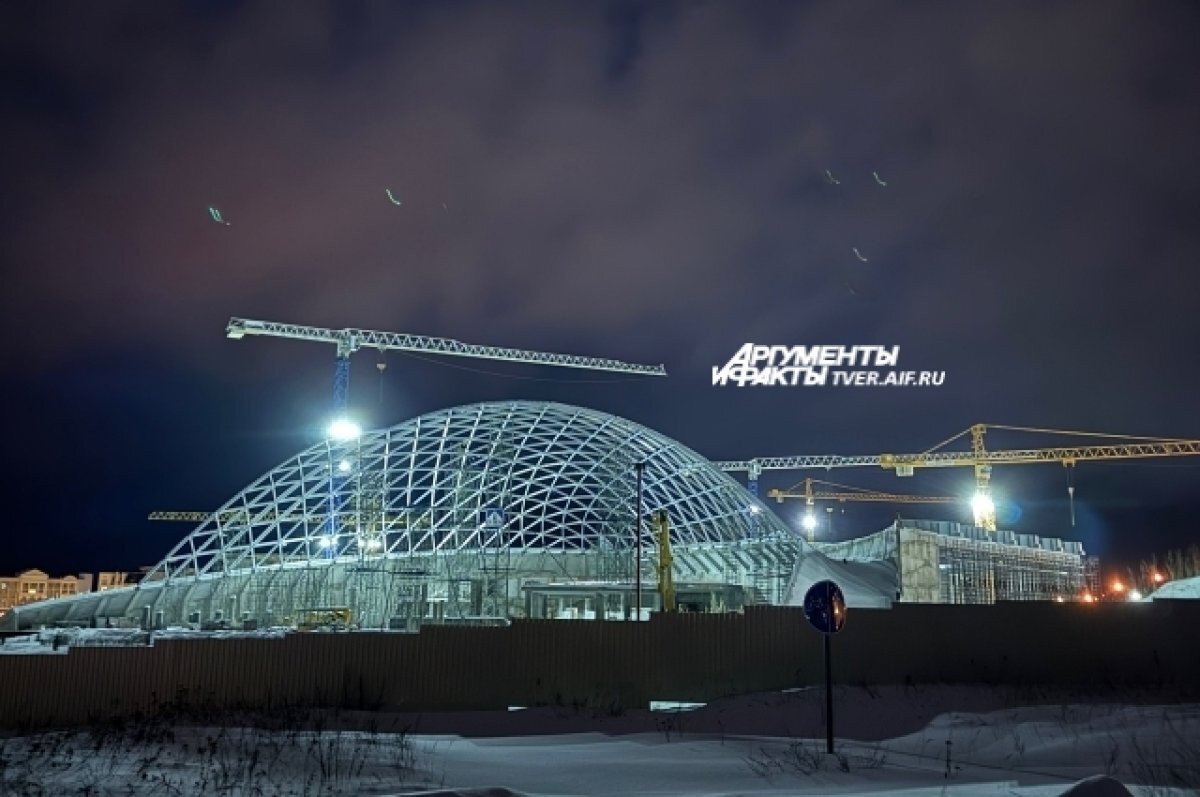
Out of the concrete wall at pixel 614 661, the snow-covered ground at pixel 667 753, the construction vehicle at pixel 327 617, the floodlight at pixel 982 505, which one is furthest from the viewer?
the floodlight at pixel 982 505

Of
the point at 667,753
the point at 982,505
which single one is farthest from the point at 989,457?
the point at 667,753

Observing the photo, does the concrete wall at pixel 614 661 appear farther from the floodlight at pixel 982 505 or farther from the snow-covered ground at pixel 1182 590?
the floodlight at pixel 982 505

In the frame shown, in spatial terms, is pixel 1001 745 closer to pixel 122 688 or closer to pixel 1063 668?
pixel 1063 668

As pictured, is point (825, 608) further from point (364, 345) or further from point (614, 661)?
point (364, 345)

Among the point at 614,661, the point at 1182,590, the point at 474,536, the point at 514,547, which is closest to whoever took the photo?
the point at 614,661

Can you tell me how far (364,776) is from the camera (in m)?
12.6

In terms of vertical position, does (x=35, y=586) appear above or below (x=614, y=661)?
above

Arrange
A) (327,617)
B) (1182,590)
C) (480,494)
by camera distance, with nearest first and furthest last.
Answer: (327,617) < (1182,590) < (480,494)

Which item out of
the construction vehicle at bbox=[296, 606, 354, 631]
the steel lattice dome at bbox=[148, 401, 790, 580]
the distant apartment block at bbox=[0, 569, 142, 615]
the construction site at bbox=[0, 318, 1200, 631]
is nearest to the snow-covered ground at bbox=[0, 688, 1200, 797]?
the construction site at bbox=[0, 318, 1200, 631]

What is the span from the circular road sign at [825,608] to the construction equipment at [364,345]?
10043 cm

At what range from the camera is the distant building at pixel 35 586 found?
178875 mm

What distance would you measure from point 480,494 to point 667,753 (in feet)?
162

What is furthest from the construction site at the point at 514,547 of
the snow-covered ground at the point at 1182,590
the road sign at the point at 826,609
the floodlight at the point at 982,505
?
the floodlight at the point at 982,505

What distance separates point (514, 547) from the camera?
219ft
